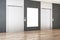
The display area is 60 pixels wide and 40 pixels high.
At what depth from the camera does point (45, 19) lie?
13.6 feet

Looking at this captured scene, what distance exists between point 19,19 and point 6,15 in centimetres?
48

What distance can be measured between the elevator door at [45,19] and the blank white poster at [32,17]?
278 mm

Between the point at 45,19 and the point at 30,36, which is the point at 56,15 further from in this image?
the point at 30,36

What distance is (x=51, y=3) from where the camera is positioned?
164 inches

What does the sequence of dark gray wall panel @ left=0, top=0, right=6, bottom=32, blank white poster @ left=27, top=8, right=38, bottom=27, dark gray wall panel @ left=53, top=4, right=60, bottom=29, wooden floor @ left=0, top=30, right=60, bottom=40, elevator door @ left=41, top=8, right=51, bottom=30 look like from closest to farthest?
wooden floor @ left=0, top=30, right=60, bottom=40, dark gray wall panel @ left=0, top=0, right=6, bottom=32, blank white poster @ left=27, top=8, right=38, bottom=27, elevator door @ left=41, top=8, right=51, bottom=30, dark gray wall panel @ left=53, top=4, right=60, bottom=29

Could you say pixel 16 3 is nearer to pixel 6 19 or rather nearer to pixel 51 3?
pixel 6 19

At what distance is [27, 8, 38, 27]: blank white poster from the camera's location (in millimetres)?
3774

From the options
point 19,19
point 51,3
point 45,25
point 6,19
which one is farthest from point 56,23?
point 6,19

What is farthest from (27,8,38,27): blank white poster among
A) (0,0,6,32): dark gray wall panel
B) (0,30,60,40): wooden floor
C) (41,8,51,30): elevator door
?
(0,30,60,40): wooden floor

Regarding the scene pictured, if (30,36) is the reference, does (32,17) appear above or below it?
above

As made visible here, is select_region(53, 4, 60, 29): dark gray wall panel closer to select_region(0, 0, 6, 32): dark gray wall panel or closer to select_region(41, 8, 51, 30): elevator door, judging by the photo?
select_region(41, 8, 51, 30): elevator door

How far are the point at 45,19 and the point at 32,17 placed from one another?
588 mm

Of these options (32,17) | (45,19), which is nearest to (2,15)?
(32,17)

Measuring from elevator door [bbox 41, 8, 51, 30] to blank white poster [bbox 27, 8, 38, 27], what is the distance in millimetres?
278
